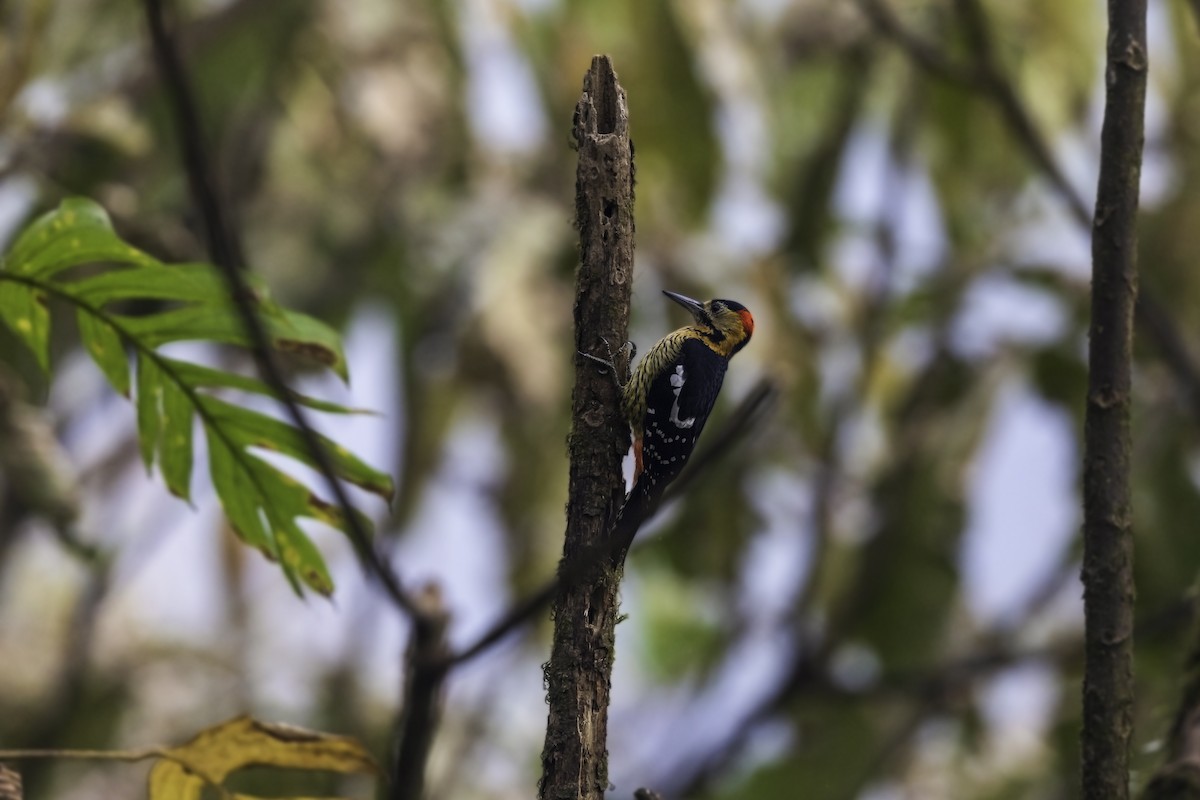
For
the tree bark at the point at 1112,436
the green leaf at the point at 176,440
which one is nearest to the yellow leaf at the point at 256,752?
the green leaf at the point at 176,440

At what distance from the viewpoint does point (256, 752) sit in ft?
6.73

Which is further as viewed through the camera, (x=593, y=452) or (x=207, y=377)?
(x=207, y=377)

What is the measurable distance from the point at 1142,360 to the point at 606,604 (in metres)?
4.11

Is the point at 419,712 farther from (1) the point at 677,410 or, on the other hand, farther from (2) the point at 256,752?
(1) the point at 677,410

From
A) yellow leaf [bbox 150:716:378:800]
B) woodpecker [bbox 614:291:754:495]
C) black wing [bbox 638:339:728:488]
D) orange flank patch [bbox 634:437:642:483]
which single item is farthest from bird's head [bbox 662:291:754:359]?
yellow leaf [bbox 150:716:378:800]

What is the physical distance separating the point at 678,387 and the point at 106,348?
1.38 metres

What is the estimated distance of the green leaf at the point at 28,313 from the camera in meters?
2.35

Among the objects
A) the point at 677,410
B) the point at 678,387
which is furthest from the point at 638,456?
the point at 678,387

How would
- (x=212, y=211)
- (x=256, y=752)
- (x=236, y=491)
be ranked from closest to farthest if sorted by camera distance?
(x=212, y=211)
(x=256, y=752)
(x=236, y=491)

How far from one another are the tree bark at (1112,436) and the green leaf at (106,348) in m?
1.53

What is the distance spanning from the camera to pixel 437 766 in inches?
311

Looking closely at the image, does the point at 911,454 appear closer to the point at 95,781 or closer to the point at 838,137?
the point at 838,137

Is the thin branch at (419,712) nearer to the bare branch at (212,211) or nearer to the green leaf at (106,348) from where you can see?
the bare branch at (212,211)

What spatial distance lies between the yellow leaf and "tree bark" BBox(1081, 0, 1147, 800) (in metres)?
0.99
